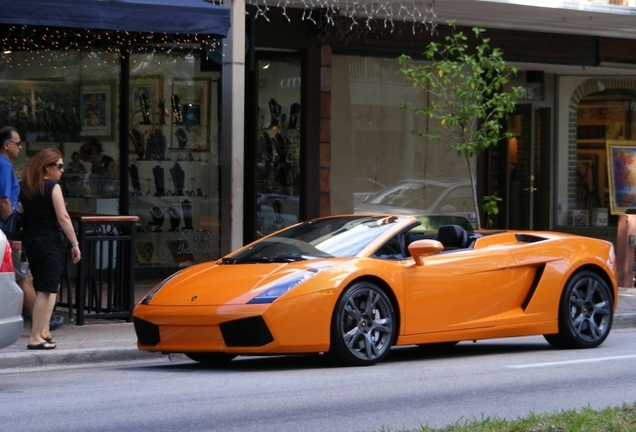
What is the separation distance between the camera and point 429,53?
47.4ft

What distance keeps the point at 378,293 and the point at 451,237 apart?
1.22 meters

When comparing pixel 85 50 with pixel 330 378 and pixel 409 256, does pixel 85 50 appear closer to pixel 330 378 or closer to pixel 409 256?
pixel 409 256

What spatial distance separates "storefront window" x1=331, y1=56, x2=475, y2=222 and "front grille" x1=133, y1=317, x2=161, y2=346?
28.0 ft

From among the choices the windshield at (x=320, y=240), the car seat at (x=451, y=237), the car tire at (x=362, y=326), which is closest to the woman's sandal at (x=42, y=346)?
the windshield at (x=320, y=240)

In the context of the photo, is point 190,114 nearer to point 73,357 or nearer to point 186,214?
point 186,214

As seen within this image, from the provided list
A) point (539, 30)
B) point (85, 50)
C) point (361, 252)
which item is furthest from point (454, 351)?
point (539, 30)

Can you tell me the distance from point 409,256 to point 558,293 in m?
1.53

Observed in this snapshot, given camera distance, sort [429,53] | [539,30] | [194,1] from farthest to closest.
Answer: [539,30] < [429,53] < [194,1]

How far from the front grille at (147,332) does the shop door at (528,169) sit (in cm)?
1273

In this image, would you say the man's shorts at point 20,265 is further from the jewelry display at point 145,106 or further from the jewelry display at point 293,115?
the jewelry display at point 293,115

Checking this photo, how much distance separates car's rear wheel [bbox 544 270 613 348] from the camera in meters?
10.2

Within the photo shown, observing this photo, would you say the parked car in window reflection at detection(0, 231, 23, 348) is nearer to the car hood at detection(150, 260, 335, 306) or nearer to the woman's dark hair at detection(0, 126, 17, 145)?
the car hood at detection(150, 260, 335, 306)

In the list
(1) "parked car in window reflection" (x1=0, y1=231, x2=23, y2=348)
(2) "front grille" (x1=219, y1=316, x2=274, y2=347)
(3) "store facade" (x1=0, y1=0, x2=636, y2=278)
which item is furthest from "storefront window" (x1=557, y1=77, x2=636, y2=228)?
(1) "parked car in window reflection" (x1=0, y1=231, x2=23, y2=348)

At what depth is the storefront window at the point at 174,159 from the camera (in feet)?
53.9
